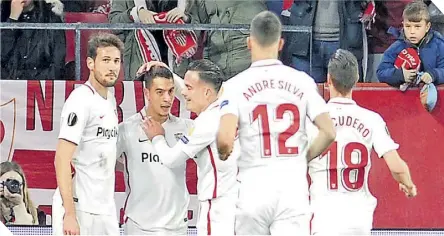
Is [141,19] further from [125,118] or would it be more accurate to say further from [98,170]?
[98,170]

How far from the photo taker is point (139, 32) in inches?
273

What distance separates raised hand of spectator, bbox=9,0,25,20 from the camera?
7.04 meters

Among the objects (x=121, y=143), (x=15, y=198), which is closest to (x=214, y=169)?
(x=121, y=143)

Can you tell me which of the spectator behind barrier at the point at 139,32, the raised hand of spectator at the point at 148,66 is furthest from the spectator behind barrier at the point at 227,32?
the raised hand of spectator at the point at 148,66

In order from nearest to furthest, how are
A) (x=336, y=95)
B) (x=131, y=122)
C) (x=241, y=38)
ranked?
(x=336, y=95), (x=131, y=122), (x=241, y=38)

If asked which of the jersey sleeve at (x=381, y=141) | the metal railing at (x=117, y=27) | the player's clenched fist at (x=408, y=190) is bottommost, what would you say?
the player's clenched fist at (x=408, y=190)

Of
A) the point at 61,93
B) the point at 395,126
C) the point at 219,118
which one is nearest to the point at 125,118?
the point at 61,93

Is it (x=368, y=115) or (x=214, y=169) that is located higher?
(x=368, y=115)

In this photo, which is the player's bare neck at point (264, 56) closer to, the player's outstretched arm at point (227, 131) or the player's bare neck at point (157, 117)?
the player's outstretched arm at point (227, 131)

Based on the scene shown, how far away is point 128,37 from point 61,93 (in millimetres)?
441

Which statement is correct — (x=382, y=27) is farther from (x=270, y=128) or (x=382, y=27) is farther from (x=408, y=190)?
(x=270, y=128)

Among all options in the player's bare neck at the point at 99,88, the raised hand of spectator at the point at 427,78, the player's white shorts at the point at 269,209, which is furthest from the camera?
the raised hand of spectator at the point at 427,78

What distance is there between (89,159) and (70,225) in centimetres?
35

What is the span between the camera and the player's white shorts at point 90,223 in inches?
247
